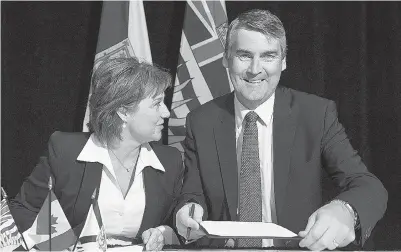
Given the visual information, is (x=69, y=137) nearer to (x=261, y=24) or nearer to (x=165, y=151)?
(x=165, y=151)

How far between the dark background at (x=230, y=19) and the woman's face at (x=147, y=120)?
1445 millimetres

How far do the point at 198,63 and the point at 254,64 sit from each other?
4.50ft

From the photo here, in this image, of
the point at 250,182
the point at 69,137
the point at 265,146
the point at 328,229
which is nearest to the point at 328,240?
the point at 328,229

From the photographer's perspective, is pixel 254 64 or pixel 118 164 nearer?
pixel 254 64

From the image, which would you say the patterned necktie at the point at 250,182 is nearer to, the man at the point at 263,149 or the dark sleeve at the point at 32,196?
the man at the point at 263,149

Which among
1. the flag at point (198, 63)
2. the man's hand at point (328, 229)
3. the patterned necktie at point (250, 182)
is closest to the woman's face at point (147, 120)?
the patterned necktie at point (250, 182)

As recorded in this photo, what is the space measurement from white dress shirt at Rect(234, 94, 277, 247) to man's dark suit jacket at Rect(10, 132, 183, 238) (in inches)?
13.7

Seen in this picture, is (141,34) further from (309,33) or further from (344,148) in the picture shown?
(344,148)

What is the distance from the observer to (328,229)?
6.29 ft

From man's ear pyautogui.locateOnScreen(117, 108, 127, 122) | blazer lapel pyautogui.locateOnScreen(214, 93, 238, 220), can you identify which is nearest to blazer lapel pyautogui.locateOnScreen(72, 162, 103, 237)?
man's ear pyautogui.locateOnScreen(117, 108, 127, 122)

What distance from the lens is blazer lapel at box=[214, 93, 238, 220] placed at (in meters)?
2.39

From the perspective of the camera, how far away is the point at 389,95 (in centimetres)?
404

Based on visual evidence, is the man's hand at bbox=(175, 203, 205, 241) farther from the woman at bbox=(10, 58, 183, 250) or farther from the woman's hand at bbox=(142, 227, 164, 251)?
the woman at bbox=(10, 58, 183, 250)

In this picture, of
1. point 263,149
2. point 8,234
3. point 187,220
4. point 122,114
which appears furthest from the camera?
point 122,114
